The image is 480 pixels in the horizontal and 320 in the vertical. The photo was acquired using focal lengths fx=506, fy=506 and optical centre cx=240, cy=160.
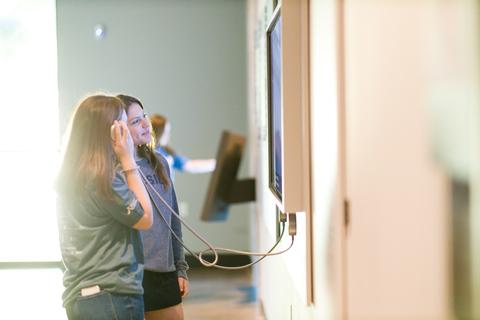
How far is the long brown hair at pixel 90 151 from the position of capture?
52.4 inches

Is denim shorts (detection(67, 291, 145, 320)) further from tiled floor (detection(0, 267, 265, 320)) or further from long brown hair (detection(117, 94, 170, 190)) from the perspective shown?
tiled floor (detection(0, 267, 265, 320))

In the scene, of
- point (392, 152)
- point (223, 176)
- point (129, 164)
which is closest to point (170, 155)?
point (223, 176)

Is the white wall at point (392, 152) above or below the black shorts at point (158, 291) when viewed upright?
above

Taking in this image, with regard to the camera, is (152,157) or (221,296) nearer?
(152,157)

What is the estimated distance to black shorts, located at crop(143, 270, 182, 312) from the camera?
1.77m

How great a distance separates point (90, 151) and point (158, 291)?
2.10 feet

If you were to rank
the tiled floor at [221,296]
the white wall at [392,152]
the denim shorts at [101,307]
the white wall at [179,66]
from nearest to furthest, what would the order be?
the white wall at [392,152] → the denim shorts at [101,307] → the tiled floor at [221,296] → the white wall at [179,66]

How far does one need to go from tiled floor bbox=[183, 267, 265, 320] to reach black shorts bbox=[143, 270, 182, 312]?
1.77m

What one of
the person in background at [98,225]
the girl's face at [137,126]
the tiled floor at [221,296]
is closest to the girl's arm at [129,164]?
the person in background at [98,225]

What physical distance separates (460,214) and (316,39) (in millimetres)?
564

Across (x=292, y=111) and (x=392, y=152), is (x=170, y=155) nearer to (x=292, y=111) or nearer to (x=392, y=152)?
(x=292, y=111)

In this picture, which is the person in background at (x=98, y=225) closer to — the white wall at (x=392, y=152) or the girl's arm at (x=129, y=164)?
the girl's arm at (x=129, y=164)

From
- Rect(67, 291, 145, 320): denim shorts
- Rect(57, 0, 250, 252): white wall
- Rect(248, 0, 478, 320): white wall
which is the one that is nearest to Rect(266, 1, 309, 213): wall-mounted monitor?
Rect(248, 0, 478, 320): white wall

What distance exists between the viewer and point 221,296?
4.05 meters
